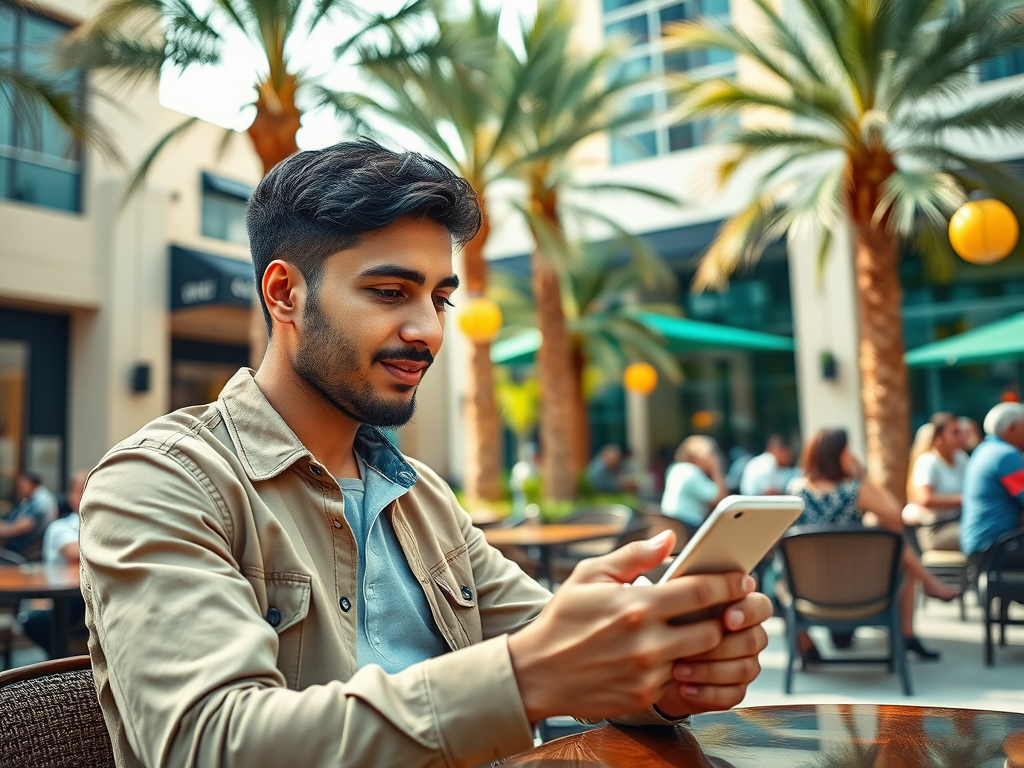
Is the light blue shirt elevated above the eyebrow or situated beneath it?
situated beneath

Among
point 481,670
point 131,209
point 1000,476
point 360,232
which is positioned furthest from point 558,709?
point 131,209

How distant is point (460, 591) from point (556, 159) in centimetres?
1154

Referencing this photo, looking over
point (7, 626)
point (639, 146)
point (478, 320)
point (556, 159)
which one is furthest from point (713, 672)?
point (639, 146)

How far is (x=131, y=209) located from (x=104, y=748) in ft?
43.7

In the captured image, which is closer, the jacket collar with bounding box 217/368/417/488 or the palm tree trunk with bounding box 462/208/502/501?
the jacket collar with bounding box 217/368/417/488

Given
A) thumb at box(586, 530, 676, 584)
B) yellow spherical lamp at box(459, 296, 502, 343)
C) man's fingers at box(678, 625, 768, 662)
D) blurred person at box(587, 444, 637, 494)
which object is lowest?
blurred person at box(587, 444, 637, 494)

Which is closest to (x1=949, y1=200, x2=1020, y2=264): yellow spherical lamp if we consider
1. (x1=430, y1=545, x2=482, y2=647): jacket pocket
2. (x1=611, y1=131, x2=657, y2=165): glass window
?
(x1=430, y1=545, x2=482, y2=647): jacket pocket

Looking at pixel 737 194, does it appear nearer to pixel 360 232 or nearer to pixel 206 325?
pixel 206 325

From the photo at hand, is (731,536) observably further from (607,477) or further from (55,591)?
(607,477)

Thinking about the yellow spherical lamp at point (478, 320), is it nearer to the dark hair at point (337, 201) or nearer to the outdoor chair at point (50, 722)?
the dark hair at point (337, 201)

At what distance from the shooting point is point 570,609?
0.92 m

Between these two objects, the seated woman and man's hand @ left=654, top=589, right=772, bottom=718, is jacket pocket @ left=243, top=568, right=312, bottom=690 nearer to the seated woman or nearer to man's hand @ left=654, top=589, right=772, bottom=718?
man's hand @ left=654, top=589, right=772, bottom=718

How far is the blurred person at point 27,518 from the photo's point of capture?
8438 millimetres

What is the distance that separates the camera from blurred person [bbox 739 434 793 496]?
8.73 metres
